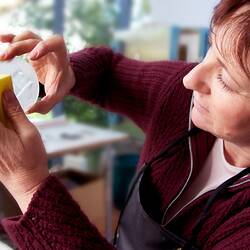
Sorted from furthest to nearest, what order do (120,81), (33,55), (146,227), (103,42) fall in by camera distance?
(103,42) → (120,81) → (146,227) → (33,55)

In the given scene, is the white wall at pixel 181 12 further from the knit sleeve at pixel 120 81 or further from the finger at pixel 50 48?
the finger at pixel 50 48

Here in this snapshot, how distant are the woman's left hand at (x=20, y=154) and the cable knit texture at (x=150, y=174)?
2 centimetres


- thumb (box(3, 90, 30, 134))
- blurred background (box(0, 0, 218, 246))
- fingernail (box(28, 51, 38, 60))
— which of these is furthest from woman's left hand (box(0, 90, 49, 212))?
blurred background (box(0, 0, 218, 246))

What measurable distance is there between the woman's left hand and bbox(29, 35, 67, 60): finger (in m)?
0.13

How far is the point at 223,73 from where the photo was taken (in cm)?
69

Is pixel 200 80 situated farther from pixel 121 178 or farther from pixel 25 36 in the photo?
pixel 121 178

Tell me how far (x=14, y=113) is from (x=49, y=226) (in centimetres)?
18

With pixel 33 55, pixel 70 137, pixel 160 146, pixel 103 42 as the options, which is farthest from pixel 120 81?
pixel 103 42

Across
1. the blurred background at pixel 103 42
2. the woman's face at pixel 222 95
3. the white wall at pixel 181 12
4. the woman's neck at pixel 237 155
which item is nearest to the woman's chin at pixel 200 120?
the woman's face at pixel 222 95

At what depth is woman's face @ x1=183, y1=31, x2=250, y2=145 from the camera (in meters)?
0.67

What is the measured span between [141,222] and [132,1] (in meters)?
2.65

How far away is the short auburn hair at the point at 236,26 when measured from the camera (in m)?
0.64

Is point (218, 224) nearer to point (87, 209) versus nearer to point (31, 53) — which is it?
point (31, 53)

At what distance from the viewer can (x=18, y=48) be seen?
75 cm
